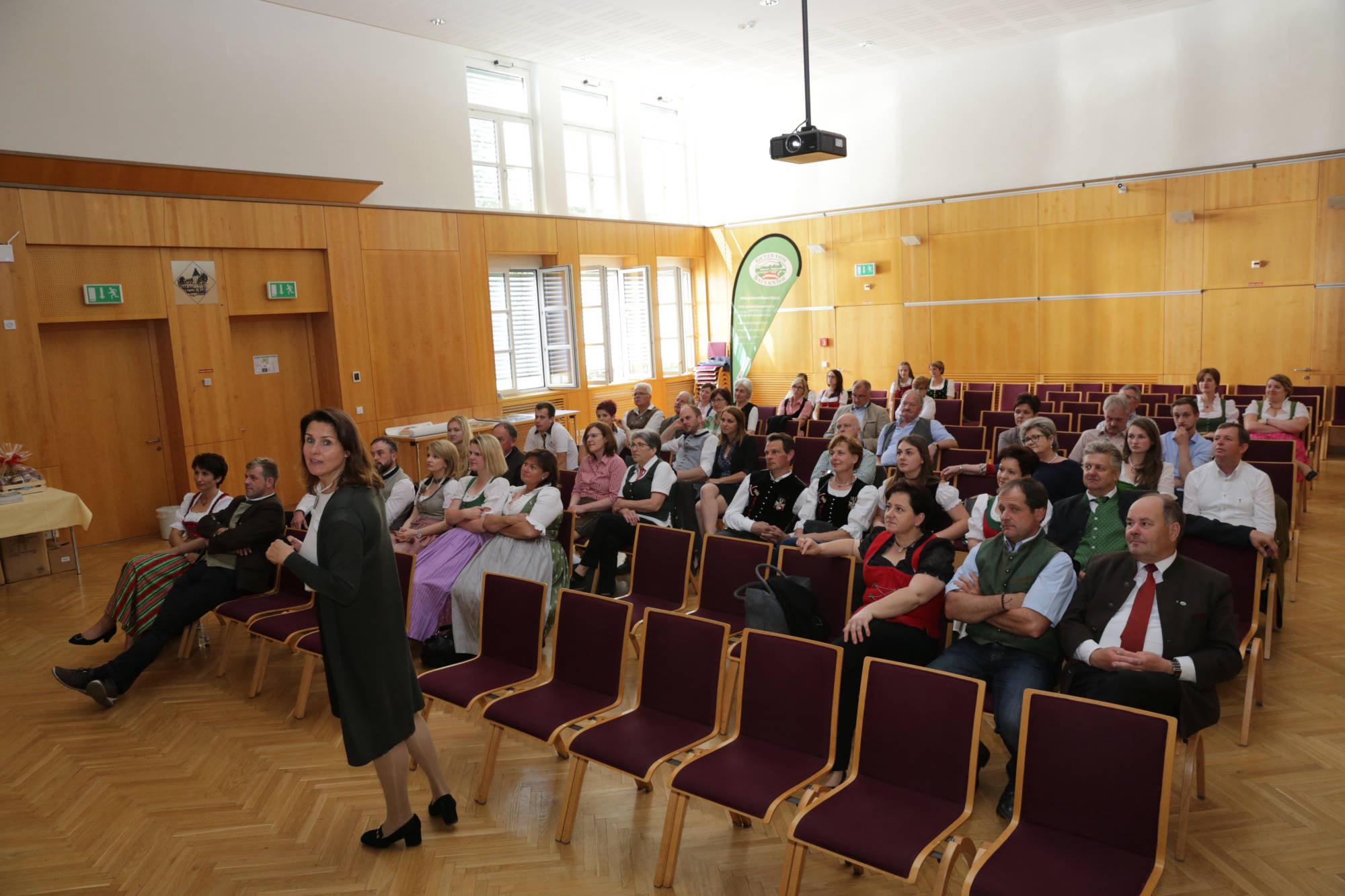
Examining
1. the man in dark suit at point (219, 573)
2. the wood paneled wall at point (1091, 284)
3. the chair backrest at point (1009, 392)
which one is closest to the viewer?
the man in dark suit at point (219, 573)

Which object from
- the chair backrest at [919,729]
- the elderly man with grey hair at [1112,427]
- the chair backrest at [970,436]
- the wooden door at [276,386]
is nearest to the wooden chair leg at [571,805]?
the chair backrest at [919,729]

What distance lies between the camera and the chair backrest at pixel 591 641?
365cm

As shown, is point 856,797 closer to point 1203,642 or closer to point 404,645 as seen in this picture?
point 1203,642

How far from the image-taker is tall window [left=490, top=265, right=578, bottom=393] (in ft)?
42.8

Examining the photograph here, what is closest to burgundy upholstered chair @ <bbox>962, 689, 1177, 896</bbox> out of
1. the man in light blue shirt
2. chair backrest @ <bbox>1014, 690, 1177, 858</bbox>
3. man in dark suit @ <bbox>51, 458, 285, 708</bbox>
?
chair backrest @ <bbox>1014, 690, 1177, 858</bbox>

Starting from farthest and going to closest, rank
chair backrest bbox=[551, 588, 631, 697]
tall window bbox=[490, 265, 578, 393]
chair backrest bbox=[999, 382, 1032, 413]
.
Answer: tall window bbox=[490, 265, 578, 393], chair backrest bbox=[999, 382, 1032, 413], chair backrest bbox=[551, 588, 631, 697]

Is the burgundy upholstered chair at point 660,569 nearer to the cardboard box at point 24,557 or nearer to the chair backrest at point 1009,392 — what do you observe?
the cardboard box at point 24,557

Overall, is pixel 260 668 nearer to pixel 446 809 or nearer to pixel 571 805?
pixel 446 809

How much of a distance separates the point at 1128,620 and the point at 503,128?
11585 millimetres

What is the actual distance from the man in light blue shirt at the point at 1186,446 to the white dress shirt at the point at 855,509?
7.84 feet

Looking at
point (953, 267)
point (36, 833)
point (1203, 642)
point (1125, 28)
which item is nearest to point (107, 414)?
point (36, 833)

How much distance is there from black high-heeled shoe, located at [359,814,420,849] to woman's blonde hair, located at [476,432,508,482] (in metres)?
2.44

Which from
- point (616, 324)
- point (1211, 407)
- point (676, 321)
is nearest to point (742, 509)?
point (1211, 407)

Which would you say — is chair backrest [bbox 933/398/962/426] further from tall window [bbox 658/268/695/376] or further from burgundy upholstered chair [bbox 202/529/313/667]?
tall window [bbox 658/268/695/376]
